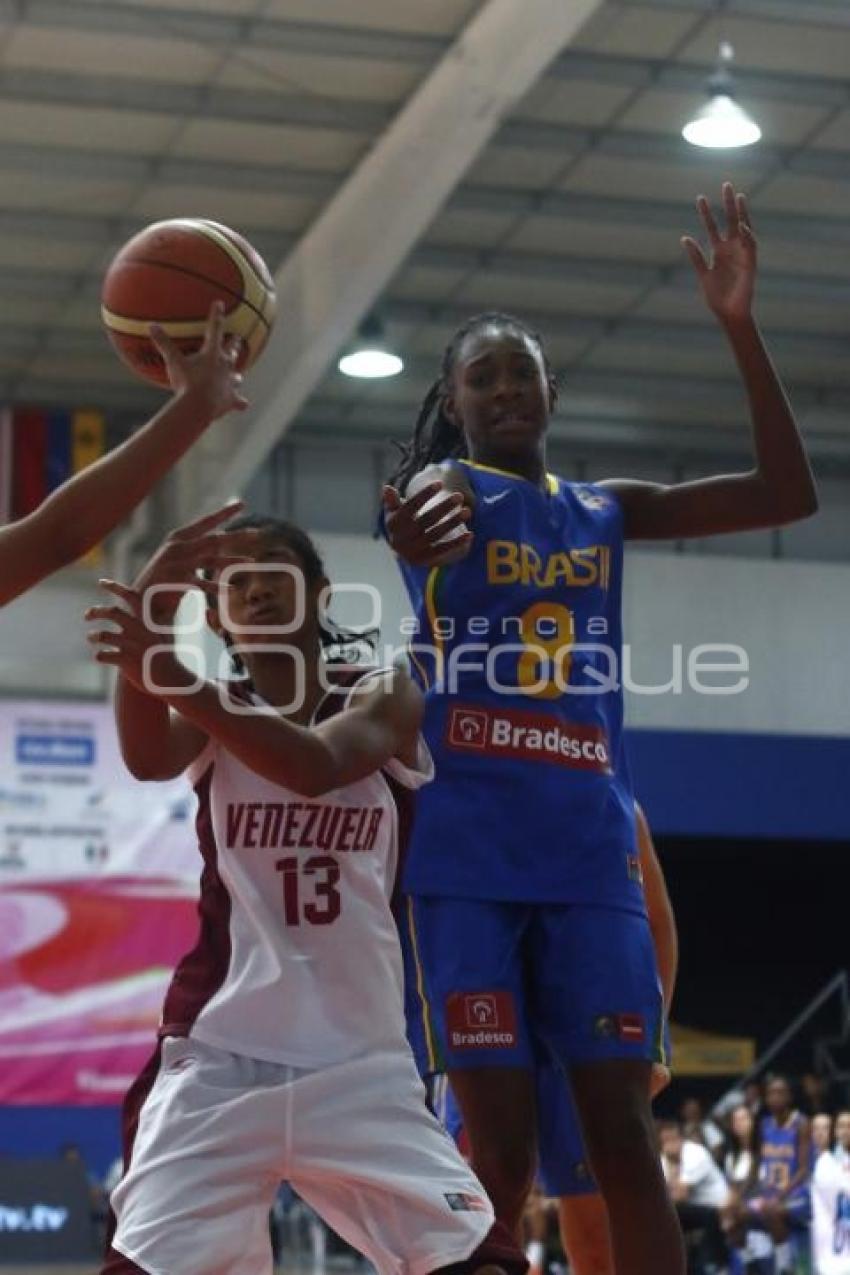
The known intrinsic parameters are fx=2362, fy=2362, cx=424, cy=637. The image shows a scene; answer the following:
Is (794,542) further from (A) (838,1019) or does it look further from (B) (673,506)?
(B) (673,506)

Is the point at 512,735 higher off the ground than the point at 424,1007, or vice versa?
the point at 512,735

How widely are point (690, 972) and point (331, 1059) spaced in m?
21.4

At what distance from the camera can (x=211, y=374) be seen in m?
3.05

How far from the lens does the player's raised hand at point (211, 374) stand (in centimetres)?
301

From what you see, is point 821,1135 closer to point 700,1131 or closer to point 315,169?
point 700,1131

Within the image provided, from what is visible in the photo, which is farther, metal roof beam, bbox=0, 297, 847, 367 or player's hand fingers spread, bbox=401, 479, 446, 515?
metal roof beam, bbox=0, 297, 847, 367

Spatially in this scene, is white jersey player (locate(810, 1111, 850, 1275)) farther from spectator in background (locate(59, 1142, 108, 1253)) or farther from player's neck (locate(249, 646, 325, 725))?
player's neck (locate(249, 646, 325, 725))

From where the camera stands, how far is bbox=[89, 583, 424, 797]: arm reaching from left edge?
3656mm

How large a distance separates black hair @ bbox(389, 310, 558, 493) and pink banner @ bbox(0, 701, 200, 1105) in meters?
13.9

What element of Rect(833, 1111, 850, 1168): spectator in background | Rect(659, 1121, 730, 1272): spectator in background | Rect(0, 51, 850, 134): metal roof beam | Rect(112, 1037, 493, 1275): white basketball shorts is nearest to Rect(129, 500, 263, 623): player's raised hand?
Rect(112, 1037, 493, 1275): white basketball shorts

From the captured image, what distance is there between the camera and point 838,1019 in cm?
2461

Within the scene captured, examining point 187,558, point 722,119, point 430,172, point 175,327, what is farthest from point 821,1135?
point 187,558

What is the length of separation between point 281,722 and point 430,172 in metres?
10.8

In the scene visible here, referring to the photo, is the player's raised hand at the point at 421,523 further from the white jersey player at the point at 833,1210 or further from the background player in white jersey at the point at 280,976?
the white jersey player at the point at 833,1210
